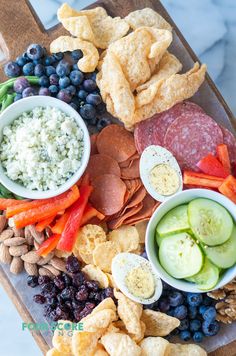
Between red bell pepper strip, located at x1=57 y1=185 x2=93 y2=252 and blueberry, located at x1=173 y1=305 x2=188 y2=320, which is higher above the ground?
red bell pepper strip, located at x1=57 y1=185 x2=93 y2=252

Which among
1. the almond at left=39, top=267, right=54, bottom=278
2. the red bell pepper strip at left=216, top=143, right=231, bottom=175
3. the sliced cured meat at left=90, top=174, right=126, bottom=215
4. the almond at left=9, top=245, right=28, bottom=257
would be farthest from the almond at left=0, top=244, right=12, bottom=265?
the red bell pepper strip at left=216, top=143, right=231, bottom=175

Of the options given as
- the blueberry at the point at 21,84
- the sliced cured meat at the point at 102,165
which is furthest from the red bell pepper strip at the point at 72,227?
the blueberry at the point at 21,84

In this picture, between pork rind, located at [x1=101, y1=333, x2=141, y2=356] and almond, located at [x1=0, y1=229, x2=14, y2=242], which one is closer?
pork rind, located at [x1=101, y1=333, x2=141, y2=356]

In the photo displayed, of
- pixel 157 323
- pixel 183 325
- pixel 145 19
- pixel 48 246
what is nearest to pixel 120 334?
pixel 157 323

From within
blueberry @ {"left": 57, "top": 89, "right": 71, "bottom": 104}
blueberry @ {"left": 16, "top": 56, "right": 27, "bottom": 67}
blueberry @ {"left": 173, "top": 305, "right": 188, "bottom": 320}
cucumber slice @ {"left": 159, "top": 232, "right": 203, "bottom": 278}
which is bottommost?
blueberry @ {"left": 173, "top": 305, "right": 188, "bottom": 320}

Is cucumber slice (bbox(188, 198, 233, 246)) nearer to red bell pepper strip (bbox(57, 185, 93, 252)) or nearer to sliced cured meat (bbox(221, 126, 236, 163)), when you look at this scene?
sliced cured meat (bbox(221, 126, 236, 163))

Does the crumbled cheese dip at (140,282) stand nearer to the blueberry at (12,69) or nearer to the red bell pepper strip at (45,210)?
the red bell pepper strip at (45,210)

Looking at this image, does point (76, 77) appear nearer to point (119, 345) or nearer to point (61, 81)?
point (61, 81)
